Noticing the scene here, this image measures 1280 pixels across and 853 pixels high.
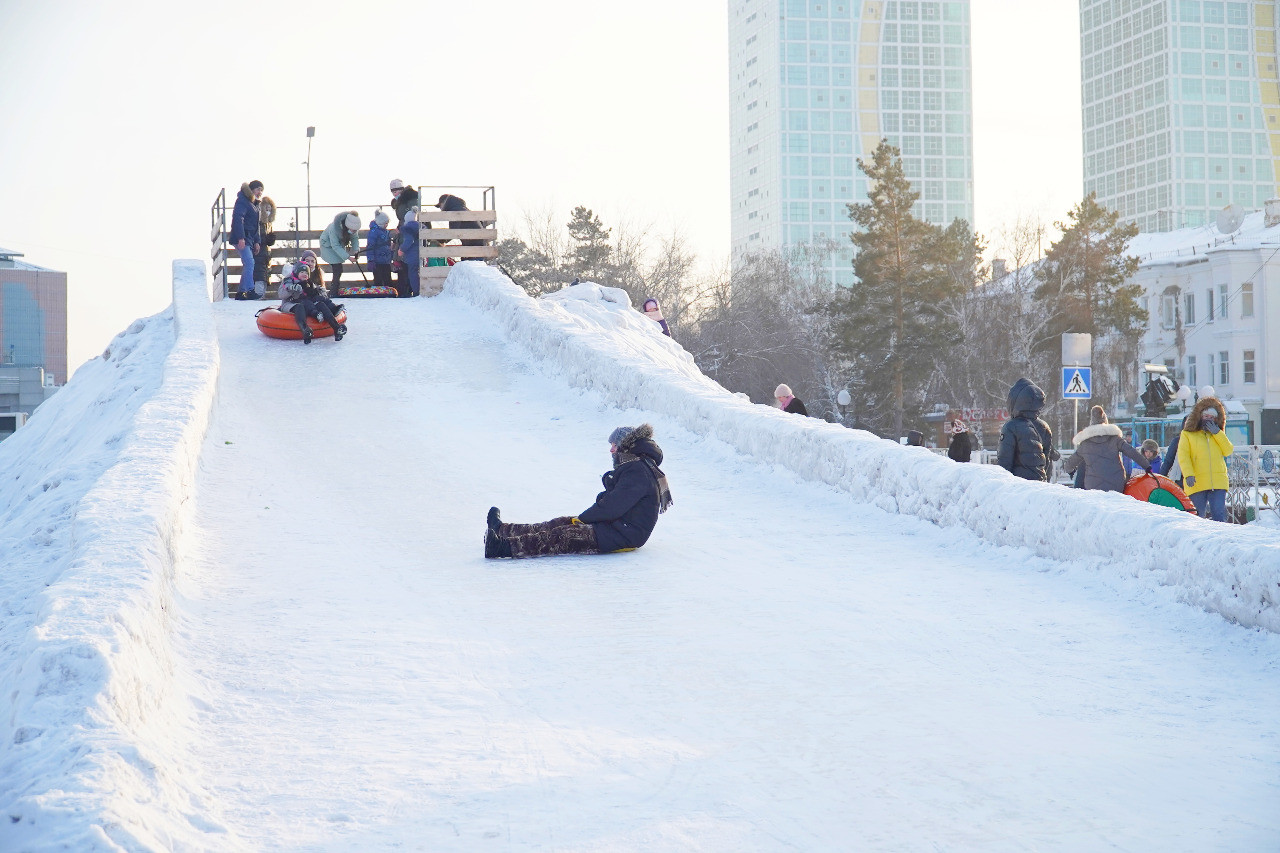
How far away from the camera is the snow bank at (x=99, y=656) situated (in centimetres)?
339

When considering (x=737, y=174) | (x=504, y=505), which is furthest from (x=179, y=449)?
(x=737, y=174)

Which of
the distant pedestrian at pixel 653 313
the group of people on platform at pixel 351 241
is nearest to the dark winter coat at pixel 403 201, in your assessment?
the group of people on platform at pixel 351 241

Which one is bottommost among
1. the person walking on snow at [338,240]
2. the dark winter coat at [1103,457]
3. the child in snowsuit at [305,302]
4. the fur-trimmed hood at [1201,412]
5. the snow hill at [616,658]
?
the snow hill at [616,658]

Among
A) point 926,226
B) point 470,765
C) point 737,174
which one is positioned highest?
point 737,174

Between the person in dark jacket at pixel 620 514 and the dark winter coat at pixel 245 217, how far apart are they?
14837 mm

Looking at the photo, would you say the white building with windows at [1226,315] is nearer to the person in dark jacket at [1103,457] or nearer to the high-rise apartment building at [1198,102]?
the person in dark jacket at [1103,457]

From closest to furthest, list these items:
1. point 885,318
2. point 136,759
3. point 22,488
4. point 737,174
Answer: point 136,759 < point 22,488 < point 885,318 < point 737,174

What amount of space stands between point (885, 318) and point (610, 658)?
47.2m

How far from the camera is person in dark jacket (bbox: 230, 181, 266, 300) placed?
2080 centimetres

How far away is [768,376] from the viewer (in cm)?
5441

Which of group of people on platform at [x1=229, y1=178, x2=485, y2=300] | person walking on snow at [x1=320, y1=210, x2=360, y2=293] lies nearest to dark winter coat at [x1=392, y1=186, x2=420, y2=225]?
group of people on platform at [x1=229, y1=178, x2=485, y2=300]

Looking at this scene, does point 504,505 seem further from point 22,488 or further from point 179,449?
point 22,488

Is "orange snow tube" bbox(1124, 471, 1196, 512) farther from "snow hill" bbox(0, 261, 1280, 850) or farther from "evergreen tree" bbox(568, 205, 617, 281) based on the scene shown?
"evergreen tree" bbox(568, 205, 617, 281)

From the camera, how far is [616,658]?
17.7ft
